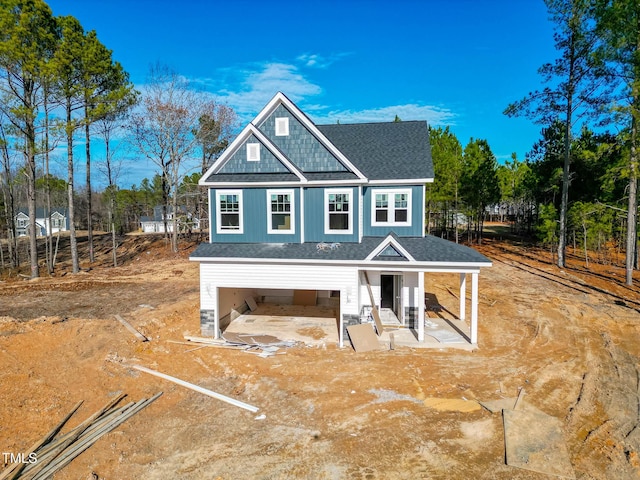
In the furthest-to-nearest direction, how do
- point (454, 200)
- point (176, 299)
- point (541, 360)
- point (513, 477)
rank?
point (454, 200) → point (176, 299) → point (541, 360) → point (513, 477)

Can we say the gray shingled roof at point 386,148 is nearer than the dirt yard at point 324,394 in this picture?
No

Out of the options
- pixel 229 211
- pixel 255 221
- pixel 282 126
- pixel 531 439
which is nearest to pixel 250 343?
pixel 255 221

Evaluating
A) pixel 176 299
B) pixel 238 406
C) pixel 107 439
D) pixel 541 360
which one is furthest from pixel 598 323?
pixel 176 299

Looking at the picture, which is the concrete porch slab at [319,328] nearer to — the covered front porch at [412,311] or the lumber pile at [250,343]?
the covered front porch at [412,311]

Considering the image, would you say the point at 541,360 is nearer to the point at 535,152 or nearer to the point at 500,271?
the point at 500,271

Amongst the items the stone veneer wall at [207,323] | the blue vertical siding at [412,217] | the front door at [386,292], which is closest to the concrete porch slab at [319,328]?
the stone veneer wall at [207,323]

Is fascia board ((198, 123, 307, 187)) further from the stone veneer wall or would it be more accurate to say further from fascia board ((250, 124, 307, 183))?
the stone veneer wall
